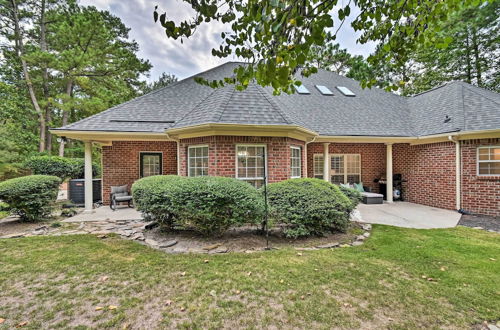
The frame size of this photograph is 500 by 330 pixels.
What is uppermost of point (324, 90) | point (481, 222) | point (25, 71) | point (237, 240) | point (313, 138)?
point (25, 71)

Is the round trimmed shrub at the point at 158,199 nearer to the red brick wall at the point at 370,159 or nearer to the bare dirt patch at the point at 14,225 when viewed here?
the bare dirt patch at the point at 14,225

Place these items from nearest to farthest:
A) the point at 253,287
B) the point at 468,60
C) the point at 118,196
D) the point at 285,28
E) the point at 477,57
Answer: the point at 285,28 → the point at 253,287 → the point at 118,196 → the point at 477,57 → the point at 468,60

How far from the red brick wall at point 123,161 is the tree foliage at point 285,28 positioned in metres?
7.62

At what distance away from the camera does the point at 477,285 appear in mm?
3133

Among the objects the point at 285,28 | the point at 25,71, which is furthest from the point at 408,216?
the point at 25,71

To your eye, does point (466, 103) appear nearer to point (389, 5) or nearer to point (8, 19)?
point (389, 5)

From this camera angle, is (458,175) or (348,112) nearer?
(458,175)

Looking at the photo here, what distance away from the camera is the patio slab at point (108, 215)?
7.04 m

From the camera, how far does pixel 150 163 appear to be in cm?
943

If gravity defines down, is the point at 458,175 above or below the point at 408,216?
above

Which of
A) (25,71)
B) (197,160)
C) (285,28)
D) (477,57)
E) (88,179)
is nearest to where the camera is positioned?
(285,28)

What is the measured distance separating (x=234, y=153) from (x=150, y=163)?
4.64 m

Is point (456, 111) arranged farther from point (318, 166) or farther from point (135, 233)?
point (135, 233)

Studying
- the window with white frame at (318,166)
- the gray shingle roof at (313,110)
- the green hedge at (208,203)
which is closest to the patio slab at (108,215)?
the green hedge at (208,203)
